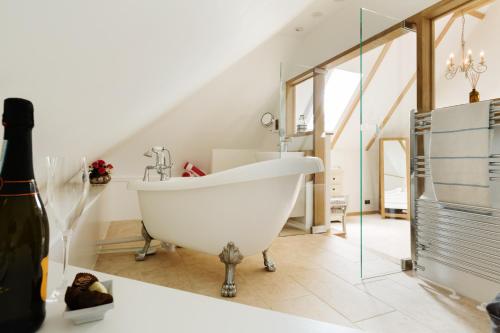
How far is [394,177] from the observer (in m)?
2.44

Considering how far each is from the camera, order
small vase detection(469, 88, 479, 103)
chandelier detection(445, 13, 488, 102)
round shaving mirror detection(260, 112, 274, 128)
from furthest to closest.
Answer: round shaving mirror detection(260, 112, 274, 128)
chandelier detection(445, 13, 488, 102)
small vase detection(469, 88, 479, 103)

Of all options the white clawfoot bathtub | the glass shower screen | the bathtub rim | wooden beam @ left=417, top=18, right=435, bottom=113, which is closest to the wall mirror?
the glass shower screen

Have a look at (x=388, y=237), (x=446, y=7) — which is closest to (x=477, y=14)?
(x=446, y=7)

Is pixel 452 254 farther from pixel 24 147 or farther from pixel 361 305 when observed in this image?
pixel 24 147

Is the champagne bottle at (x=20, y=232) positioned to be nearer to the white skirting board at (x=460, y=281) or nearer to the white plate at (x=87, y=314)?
the white plate at (x=87, y=314)

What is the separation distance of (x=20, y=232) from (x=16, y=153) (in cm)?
10

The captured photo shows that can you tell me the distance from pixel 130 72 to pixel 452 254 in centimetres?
208

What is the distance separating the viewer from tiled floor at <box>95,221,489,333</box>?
4.57 feet

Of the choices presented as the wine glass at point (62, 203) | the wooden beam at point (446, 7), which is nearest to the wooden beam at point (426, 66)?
the wooden beam at point (446, 7)

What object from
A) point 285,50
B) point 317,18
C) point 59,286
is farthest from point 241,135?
point 59,286

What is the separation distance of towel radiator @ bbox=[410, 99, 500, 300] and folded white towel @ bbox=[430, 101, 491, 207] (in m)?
0.04

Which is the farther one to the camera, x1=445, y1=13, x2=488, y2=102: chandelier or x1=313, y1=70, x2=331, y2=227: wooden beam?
x1=313, y1=70, x2=331, y2=227: wooden beam

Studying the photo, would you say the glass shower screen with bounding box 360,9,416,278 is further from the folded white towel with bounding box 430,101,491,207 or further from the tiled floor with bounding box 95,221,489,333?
the folded white towel with bounding box 430,101,491,207

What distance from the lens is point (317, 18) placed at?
3.45 m
